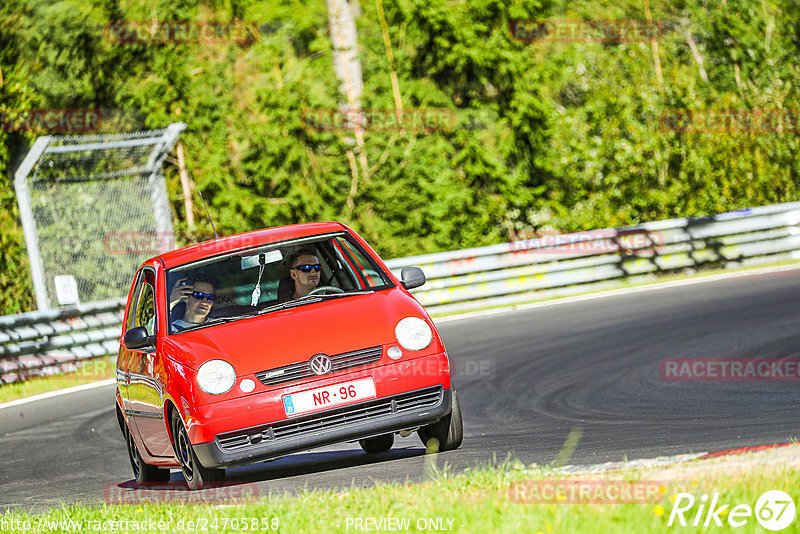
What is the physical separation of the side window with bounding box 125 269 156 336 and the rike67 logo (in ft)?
14.9

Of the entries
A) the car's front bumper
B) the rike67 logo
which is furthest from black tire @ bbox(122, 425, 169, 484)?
the rike67 logo

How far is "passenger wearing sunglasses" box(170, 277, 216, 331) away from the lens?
7559 millimetres

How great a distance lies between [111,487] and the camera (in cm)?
838

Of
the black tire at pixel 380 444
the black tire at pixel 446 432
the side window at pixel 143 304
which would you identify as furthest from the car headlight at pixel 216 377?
the black tire at pixel 380 444

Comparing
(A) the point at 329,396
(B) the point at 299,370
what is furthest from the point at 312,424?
(B) the point at 299,370

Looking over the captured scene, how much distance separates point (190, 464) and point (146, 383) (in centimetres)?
81

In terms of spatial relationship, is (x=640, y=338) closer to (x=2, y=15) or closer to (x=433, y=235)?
(x=433, y=235)

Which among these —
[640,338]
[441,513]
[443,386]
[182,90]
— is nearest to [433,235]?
[182,90]

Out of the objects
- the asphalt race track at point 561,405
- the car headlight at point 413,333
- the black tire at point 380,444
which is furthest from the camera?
the black tire at point 380,444

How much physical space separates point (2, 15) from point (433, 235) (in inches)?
391

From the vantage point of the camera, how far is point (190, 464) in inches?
282

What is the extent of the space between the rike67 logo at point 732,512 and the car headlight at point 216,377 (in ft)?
9.50

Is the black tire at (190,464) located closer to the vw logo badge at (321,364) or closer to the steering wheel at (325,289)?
the vw logo badge at (321,364)

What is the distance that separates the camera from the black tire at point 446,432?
7.37m
